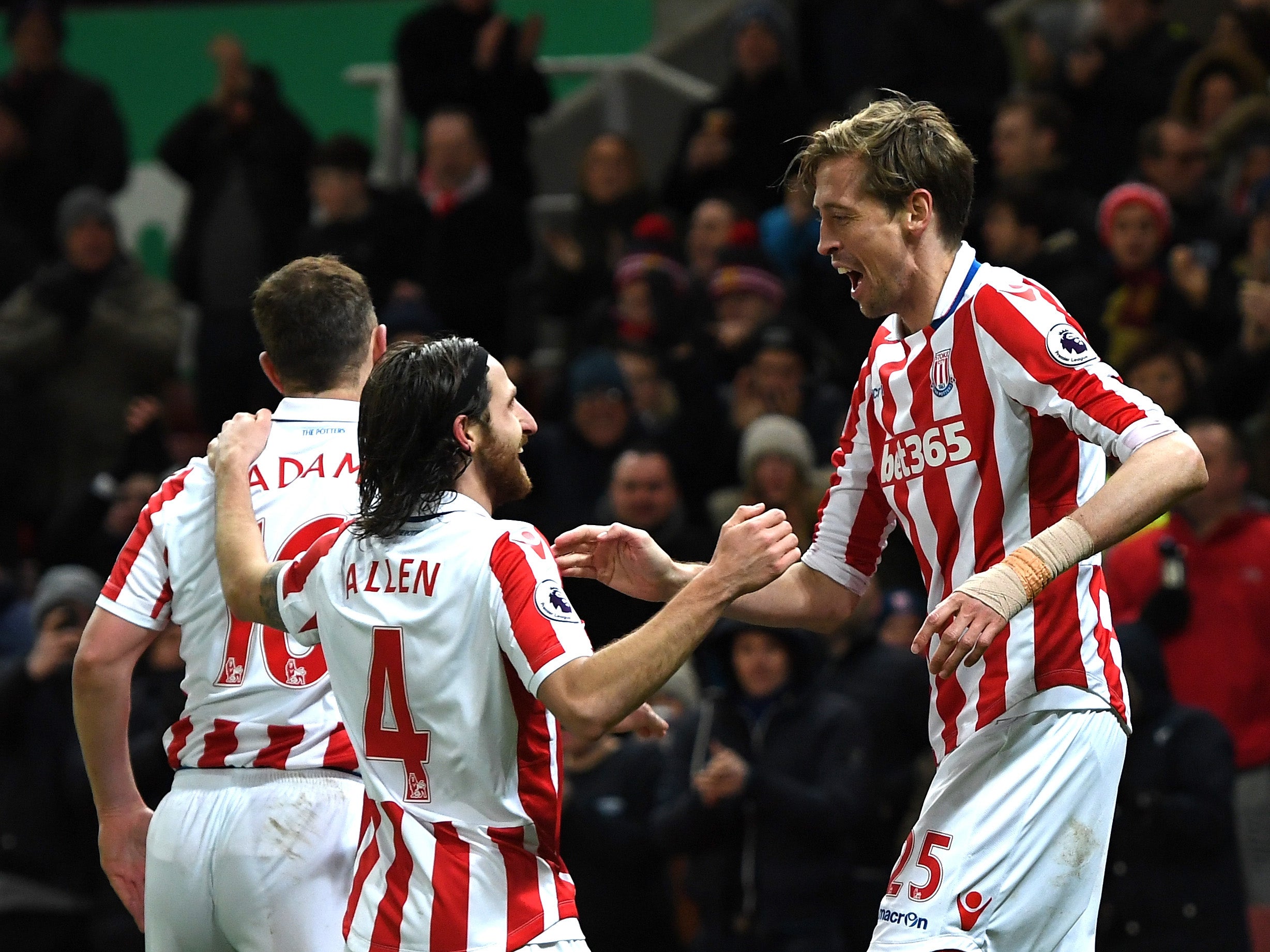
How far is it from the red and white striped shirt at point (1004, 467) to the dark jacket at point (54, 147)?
987cm

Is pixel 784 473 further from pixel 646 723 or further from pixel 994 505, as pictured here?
pixel 994 505

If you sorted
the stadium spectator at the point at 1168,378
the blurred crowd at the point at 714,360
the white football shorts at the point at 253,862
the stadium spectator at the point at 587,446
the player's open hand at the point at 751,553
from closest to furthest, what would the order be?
1. the player's open hand at the point at 751,553
2. the white football shorts at the point at 253,862
3. the blurred crowd at the point at 714,360
4. the stadium spectator at the point at 1168,378
5. the stadium spectator at the point at 587,446

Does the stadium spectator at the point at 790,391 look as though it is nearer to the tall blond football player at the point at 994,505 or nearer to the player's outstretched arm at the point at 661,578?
the player's outstretched arm at the point at 661,578

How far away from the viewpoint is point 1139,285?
1016 cm

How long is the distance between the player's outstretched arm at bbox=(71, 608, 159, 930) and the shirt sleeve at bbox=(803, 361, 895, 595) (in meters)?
1.85

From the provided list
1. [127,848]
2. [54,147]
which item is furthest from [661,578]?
[54,147]

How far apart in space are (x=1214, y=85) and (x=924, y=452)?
7621 mm

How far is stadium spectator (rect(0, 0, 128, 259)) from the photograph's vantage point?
530 inches

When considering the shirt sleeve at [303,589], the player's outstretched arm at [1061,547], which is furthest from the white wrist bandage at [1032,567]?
the shirt sleeve at [303,589]

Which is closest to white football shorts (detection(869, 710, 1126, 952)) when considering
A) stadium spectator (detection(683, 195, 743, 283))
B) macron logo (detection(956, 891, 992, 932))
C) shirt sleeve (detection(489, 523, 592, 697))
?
macron logo (detection(956, 891, 992, 932))

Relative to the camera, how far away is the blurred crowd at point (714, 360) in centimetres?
813

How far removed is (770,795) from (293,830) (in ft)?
10.5

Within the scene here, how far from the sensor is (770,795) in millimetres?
7945

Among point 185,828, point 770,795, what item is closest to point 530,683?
point 185,828
